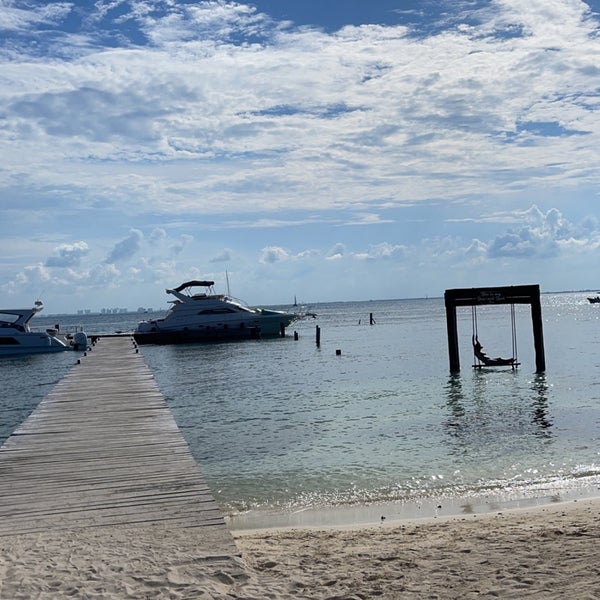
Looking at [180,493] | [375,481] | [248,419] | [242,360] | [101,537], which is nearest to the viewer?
[101,537]

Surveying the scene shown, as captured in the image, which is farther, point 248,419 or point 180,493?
point 248,419

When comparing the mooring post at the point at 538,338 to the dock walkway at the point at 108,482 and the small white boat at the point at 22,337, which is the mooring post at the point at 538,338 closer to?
the dock walkway at the point at 108,482

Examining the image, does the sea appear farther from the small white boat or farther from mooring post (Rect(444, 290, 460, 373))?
the small white boat

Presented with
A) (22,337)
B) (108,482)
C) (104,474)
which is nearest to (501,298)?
(104,474)

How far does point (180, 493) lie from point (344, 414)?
12060mm

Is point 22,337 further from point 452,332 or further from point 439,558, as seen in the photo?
A: point 439,558

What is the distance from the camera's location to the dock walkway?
6.90m

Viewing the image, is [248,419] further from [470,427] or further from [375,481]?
[375,481]

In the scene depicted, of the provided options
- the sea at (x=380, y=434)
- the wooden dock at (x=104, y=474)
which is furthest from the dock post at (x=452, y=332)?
the wooden dock at (x=104, y=474)

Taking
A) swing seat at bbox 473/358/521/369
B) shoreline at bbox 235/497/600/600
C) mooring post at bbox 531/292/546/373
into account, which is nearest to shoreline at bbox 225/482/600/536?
shoreline at bbox 235/497/600/600

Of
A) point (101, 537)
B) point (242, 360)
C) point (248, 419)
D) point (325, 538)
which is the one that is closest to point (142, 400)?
point (248, 419)

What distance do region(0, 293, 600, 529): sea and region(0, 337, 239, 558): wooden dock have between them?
5.15 feet

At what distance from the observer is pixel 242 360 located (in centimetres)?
4003

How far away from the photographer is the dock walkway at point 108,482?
690 centimetres
